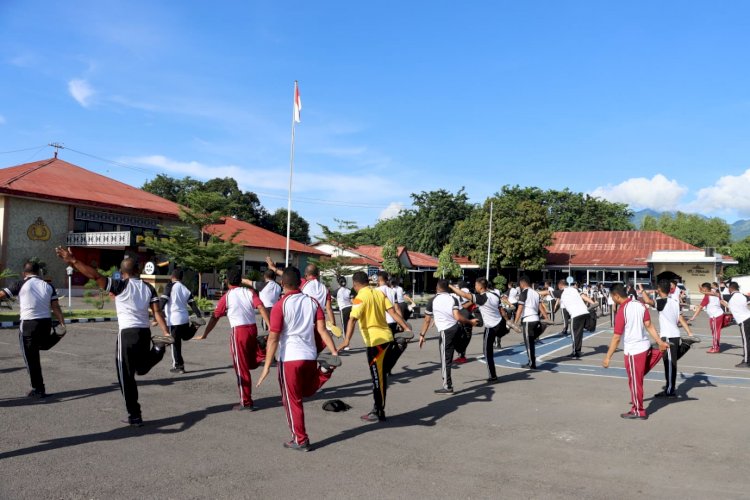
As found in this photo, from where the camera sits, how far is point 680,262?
52.7 metres

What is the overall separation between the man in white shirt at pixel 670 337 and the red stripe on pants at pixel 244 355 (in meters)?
6.02

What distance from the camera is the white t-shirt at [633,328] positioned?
7.58 metres

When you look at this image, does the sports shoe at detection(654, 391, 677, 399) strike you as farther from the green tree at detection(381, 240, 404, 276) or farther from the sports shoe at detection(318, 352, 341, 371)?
the green tree at detection(381, 240, 404, 276)

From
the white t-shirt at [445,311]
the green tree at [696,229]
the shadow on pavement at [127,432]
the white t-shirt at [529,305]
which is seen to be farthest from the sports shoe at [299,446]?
the green tree at [696,229]

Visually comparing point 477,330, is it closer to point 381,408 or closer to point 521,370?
point 521,370

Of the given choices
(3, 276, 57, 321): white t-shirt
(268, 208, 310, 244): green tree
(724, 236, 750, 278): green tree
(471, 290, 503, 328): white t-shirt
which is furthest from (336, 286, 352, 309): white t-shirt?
(724, 236, 750, 278): green tree

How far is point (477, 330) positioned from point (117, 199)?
83.6 ft

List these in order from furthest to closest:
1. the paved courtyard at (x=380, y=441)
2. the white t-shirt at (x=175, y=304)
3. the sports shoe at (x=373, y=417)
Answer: the white t-shirt at (x=175, y=304)
the sports shoe at (x=373, y=417)
the paved courtyard at (x=380, y=441)

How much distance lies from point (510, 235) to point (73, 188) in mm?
34813

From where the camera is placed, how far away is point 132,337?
6.46m

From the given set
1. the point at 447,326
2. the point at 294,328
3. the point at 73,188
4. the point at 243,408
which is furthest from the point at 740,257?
the point at 294,328

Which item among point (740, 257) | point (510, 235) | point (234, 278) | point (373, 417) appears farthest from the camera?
point (740, 257)

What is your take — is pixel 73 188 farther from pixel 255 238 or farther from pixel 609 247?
pixel 609 247

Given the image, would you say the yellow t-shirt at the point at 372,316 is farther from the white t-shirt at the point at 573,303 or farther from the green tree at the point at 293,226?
the green tree at the point at 293,226
